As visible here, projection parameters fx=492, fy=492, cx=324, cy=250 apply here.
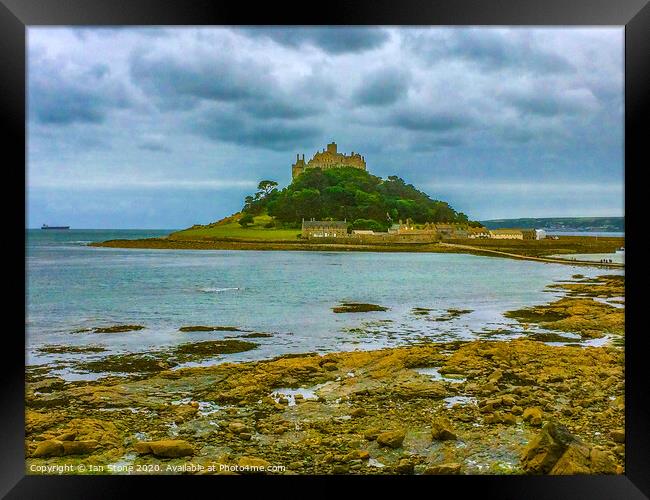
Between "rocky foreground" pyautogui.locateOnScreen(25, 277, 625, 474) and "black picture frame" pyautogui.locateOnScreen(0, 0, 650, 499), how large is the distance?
1.05ft

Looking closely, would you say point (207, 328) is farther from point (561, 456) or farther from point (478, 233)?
point (478, 233)

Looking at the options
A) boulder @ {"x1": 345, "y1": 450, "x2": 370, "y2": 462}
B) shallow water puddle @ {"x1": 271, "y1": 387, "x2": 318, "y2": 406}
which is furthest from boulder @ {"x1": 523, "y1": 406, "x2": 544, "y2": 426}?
shallow water puddle @ {"x1": 271, "y1": 387, "x2": 318, "y2": 406}

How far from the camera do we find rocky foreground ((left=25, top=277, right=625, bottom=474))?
271 cm

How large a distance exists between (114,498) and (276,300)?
8239 millimetres

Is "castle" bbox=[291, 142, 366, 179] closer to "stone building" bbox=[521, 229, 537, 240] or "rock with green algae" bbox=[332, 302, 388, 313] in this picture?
"rock with green algae" bbox=[332, 302, 388, 313]

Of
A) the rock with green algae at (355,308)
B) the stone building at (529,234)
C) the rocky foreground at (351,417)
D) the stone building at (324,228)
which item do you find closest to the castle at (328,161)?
the stone building at (324,228)

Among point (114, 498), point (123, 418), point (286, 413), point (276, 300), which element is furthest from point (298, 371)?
point (276, 300)

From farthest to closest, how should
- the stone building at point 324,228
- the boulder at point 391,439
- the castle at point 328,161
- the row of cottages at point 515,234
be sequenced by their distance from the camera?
the stone building at point 324,228
the castle at point 328,161
the row of cottages at point 515,234
the boulder at point 391,439

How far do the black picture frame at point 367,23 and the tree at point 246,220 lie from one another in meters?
9.06

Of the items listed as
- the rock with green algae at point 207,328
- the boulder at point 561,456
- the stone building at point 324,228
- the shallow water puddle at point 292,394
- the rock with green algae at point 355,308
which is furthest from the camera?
the stone building at point 324,228

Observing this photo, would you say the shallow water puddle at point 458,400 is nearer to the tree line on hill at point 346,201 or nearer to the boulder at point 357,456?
the boulder at point 357,456

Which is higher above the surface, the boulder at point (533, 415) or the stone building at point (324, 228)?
the stone building at point (324, 228)

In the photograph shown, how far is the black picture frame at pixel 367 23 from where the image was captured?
2.06 metres

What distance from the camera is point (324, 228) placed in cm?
1270
